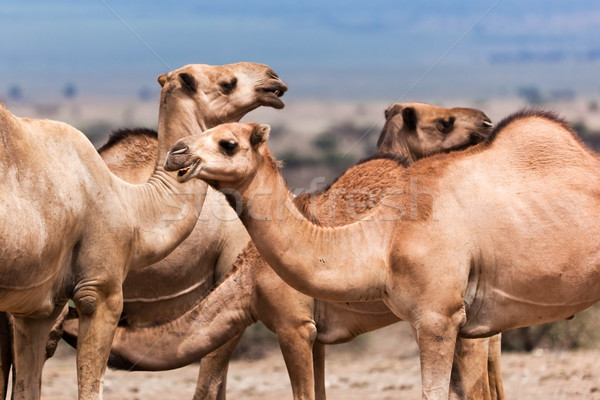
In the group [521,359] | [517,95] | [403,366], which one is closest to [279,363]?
[403,366]

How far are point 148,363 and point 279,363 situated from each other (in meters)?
6.93

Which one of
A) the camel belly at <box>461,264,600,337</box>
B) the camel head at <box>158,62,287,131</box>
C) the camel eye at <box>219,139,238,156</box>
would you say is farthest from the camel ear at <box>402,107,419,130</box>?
the camel eye at <box>219,139,238,156</box>

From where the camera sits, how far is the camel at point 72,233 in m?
8.23

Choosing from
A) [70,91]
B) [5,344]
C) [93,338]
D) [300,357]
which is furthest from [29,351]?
[70,91]

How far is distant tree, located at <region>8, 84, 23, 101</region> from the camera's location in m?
112

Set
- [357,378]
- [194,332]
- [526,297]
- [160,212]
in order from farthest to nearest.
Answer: [357,378] < [194,332] < [160,212] < [526,297]

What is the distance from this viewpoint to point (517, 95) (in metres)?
119

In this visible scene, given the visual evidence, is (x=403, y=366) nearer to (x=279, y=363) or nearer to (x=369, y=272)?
(x=279, y=363)

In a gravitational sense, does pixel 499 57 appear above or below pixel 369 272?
above

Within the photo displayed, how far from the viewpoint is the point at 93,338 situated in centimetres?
882

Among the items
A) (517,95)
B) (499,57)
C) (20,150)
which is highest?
(499,57)

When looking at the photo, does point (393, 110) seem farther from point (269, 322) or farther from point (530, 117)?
point (269, 322)

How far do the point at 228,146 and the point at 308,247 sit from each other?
92cm

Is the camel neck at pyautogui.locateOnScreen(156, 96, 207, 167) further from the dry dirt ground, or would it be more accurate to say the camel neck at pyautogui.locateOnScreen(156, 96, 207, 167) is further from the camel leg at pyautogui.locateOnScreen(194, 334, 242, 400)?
the dry dirt ground
